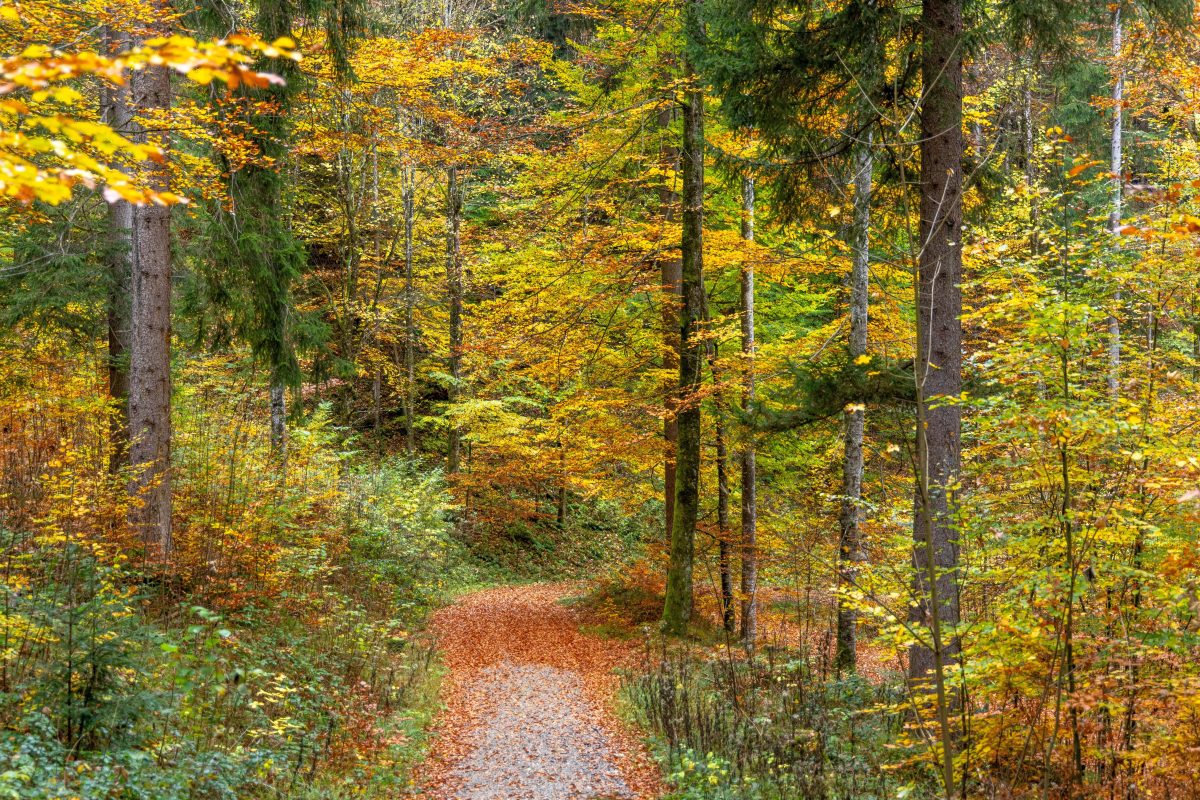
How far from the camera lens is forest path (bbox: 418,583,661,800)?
6652mm

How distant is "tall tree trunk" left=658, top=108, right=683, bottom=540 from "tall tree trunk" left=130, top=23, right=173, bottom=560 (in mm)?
7229

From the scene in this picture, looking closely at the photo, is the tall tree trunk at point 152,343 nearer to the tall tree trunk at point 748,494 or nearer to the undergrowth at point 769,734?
the undergrowth at point 769,734

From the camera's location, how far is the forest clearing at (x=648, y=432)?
436cm

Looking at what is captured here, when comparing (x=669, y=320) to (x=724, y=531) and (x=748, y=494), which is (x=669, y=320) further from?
(x=724, y=531)

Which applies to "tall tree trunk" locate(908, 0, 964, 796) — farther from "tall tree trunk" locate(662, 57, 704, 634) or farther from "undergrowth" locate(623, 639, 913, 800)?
"tall tree trunk" locate(662, 57, 704, 634)

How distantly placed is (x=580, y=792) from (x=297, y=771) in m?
2.42

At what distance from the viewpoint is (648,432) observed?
44.0ft

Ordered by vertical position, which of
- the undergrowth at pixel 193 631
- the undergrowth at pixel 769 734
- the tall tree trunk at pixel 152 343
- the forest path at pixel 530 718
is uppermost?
the tall tree trunk at pixel 152 343

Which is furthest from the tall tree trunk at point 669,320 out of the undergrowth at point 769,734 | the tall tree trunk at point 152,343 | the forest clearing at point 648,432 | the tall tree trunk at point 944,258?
the tall tree trunk at point 152,343

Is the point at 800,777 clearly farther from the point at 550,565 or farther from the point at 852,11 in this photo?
the point at 550,565

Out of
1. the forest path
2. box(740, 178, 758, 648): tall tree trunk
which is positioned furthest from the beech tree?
the forest path

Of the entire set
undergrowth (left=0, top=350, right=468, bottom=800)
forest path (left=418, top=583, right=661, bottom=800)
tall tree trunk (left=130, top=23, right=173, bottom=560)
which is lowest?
forest path (left=418, top=583, right=661, bottom=800)

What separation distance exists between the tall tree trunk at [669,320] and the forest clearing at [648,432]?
0.39 ft

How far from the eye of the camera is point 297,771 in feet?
17.9
